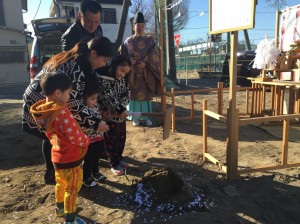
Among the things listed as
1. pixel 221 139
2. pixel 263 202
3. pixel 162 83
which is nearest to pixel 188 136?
pixel 221 139

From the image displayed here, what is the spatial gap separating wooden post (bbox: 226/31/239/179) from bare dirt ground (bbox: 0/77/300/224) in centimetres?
16

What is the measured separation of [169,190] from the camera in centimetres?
269

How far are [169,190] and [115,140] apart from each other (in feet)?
3.03

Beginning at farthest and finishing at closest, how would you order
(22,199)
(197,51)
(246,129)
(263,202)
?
(197,51), (246,129), (22,199), (263,202)

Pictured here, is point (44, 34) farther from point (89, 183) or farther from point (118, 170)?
point (89, 183)

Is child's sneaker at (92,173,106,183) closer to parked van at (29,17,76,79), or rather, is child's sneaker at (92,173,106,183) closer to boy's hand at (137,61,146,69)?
boy's hand at (137,61,146,69)

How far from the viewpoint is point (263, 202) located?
268cm

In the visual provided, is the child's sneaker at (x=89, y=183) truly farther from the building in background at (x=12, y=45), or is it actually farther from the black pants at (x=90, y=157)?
the building in background at (x=12, y=45)

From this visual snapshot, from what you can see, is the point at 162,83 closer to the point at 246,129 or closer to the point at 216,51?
the point at 246,129

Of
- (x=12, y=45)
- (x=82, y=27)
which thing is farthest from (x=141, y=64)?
(x=12, y=45)

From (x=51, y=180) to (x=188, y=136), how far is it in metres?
2.33

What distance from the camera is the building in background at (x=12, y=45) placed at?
16.7 m

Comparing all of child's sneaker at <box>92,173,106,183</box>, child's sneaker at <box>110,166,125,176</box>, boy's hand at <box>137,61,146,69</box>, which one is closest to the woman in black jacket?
child's sneaker at <box>92,173,106,183</box>

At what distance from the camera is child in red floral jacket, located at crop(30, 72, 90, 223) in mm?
2064
